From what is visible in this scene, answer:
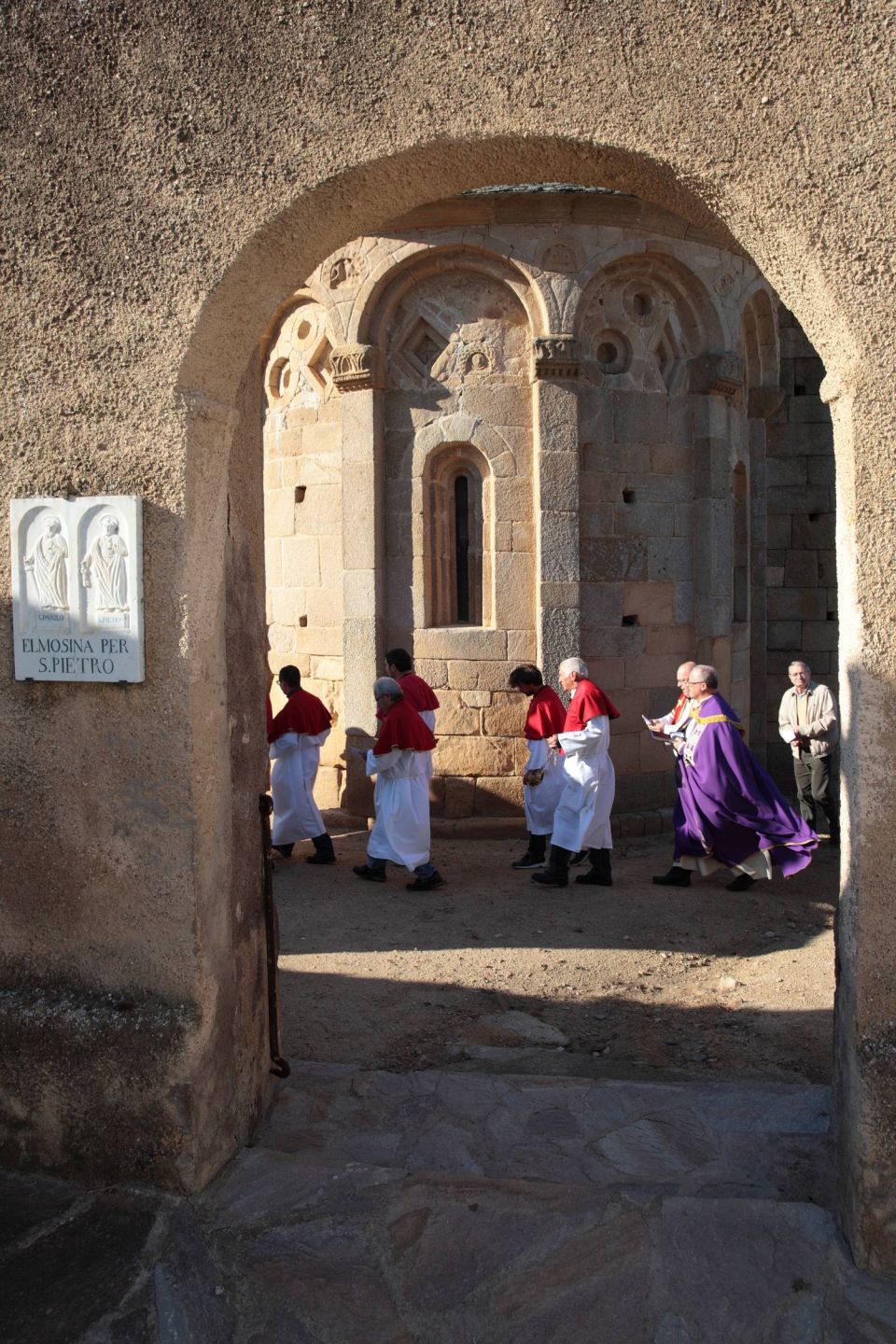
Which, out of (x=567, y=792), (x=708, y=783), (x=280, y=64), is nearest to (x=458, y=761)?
(x=567, y=792)

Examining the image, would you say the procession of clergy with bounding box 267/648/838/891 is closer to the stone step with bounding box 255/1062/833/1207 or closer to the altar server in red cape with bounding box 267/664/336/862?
the altar server in red cape with bounding box 267/664/336/862

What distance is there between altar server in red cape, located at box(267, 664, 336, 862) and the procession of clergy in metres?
0.01

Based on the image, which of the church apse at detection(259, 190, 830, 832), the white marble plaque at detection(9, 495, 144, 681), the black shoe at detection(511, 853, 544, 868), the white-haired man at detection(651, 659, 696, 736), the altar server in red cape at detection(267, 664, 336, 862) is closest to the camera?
the white marble plaque at detection(9, 495, 144, 681)

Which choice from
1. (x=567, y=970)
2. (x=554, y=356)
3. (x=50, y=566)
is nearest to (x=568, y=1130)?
(x=50, y=566)

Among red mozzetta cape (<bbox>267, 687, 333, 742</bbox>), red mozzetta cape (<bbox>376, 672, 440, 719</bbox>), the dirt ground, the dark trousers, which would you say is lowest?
the dirt ground

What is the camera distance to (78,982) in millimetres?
3521

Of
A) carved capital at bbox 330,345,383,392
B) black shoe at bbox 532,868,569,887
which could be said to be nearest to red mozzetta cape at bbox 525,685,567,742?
black shoe at bbox 532,868,569,887

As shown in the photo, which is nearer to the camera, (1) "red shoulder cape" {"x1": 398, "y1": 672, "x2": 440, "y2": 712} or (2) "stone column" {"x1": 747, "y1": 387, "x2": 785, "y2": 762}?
(1) "red shoulder cape" {"x1": 398, "y1": 672, "x2": 440, "y2": 712}

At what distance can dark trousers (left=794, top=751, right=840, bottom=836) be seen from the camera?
33.5 ft

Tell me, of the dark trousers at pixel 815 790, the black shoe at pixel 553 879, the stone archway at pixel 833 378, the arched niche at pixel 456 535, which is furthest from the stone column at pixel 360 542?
the stone archway at pixel 833 378

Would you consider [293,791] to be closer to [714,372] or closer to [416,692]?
[416,692]

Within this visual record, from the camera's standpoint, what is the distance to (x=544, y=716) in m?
9.00

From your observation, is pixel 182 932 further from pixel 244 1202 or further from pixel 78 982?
pixel 244 1202

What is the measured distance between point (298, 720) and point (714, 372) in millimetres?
5131
